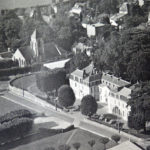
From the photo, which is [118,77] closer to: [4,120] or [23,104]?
[23,104]

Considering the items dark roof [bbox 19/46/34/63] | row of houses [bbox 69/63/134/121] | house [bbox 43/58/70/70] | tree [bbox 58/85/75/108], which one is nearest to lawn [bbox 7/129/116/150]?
row of houses [bbox 69/63/134/121]

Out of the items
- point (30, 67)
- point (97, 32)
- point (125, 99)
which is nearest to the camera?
point (125, 99)

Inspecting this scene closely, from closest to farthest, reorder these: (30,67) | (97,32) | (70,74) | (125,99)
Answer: (125,99) → (70,74) → (30,67) → (97,32)

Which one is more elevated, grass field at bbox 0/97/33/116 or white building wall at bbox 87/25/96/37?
white building wall at bbox 87/25/96/37

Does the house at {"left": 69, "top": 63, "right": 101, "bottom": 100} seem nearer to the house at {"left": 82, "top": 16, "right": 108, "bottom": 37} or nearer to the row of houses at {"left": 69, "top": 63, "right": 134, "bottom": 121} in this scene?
the row of houses at {"left": 69, "top": 63, "right": 134, "bottom": 121}

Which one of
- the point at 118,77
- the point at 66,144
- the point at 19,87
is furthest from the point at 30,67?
the point at 66,144

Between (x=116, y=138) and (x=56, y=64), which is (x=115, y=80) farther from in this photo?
(x=56, y=64)

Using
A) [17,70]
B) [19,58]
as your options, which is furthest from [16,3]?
[19,58]
